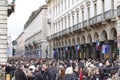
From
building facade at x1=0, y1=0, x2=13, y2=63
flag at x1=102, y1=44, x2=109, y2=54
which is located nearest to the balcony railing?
flag at x1=102, y1=44, x2=109, y2=54

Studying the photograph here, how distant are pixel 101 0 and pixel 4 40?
20319 millimetres

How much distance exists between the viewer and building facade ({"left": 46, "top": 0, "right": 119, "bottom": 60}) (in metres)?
43.1

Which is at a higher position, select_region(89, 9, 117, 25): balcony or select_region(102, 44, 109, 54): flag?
select_region(89, 9, 117, 25): balcony

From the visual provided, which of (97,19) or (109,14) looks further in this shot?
(97,19)

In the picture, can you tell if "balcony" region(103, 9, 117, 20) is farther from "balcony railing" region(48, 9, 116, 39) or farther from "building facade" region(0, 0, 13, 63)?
"building facade" region(0, 0, 13, 63)

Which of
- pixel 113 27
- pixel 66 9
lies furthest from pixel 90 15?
pixel 66 9

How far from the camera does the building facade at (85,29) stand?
4309cm

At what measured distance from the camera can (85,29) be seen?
52844 millimetres

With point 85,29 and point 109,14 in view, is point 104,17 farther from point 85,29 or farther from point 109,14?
point 85,29

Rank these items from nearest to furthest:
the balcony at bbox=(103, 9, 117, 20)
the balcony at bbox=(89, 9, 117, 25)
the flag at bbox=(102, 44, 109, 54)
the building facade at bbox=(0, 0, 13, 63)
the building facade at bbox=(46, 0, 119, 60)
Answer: the building facade at bbox=(0, 0, 13, 63) → the balcony at bbox=(103, 9, 117, 20) → the balcony at bbox=(89, 9, 117, 25) → the flag at bbox=(102, 44, 109, 54) → the building facade at bbox=(46, 0, 119, 60)

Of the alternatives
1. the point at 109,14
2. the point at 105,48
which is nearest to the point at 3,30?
the point at 109,14

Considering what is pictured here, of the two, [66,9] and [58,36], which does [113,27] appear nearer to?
[66,9]

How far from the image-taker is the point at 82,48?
56.2 metres

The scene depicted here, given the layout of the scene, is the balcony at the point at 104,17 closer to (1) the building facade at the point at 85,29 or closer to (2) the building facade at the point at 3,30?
(1) the building facade at the point at 85,29
